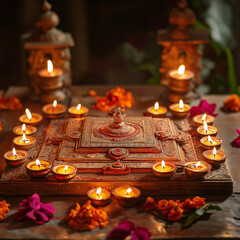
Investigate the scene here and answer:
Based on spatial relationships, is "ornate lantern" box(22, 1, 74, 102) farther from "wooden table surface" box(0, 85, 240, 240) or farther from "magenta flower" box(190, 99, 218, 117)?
"magenta flower" box(190, 99, 218, 117)

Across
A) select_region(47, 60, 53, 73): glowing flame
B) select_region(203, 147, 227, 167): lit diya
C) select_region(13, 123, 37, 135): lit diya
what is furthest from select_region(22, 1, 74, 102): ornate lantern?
select_region(203, 147, 227, 167): lit diya

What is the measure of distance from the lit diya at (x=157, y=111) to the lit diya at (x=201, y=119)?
26 centimetres

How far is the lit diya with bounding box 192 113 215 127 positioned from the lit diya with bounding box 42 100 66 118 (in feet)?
3.17

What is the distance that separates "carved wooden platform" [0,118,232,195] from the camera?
108 inches

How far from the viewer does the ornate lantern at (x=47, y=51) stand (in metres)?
3.90

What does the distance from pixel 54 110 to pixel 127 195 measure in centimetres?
121

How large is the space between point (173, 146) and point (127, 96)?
38.1 inches

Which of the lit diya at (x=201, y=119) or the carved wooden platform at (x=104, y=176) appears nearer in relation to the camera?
the carved wooden platform at (x=104, y=176)

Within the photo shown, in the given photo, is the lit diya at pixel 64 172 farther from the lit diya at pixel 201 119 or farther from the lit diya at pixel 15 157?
the lit diya at pixel 201 119

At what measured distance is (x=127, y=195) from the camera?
2637mm

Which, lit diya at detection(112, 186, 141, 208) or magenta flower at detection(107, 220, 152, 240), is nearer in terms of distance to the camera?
magenta flower at detection(107, 220, 152, 240)

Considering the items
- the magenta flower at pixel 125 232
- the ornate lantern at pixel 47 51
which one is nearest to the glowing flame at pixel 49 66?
the ornate lantern at pixel 47 51

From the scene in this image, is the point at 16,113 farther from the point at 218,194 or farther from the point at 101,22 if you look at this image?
the point at 101,22

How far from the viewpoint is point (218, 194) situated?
2756 millimetres
